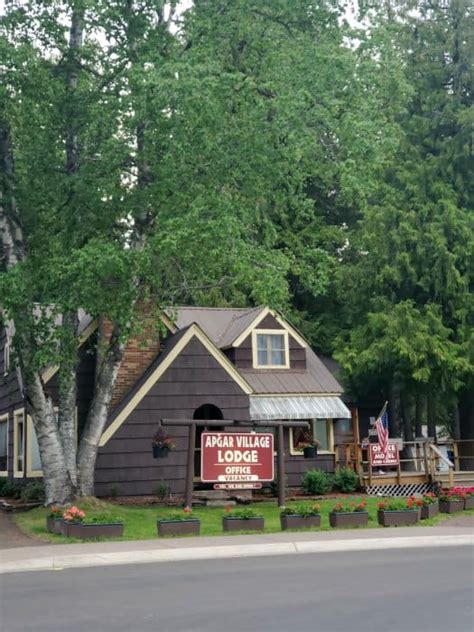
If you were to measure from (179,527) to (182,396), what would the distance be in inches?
349

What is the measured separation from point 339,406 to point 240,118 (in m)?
12.4

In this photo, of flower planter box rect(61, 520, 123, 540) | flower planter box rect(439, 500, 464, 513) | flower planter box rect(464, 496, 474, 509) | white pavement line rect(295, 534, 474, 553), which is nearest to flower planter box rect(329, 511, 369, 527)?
white pavement line rect(295, 534, 474, 553)

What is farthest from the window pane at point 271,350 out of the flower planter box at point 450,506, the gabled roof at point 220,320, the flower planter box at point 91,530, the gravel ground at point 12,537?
the flower planter box at point 91,530

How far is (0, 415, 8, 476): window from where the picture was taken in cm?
2967

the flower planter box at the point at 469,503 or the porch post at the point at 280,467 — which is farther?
the flower planter box at the point at 469,503

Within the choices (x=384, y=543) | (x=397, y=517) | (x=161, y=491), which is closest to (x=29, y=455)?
(x=161, y=491)

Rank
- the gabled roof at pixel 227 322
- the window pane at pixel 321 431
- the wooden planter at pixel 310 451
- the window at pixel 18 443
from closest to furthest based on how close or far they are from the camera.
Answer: the wooden planter at pixel 310 451 < the window at pixel 18 443 < the gabled roof at pixel 227 322 < the window pane at pixel 321 431

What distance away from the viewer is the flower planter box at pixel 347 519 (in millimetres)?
18609

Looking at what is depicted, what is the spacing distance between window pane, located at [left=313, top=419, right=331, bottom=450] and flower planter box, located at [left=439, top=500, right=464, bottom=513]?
8.52m

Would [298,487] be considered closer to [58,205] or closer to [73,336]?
[73,336]

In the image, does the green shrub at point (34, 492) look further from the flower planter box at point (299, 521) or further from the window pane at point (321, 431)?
the window pane at point (321, 431)

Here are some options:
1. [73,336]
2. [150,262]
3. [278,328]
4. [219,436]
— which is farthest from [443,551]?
[278,328]

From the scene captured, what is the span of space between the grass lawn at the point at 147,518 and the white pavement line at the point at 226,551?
2117 millimetres

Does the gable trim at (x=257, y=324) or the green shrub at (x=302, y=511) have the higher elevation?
the gable trim at (x=257, y=324)
